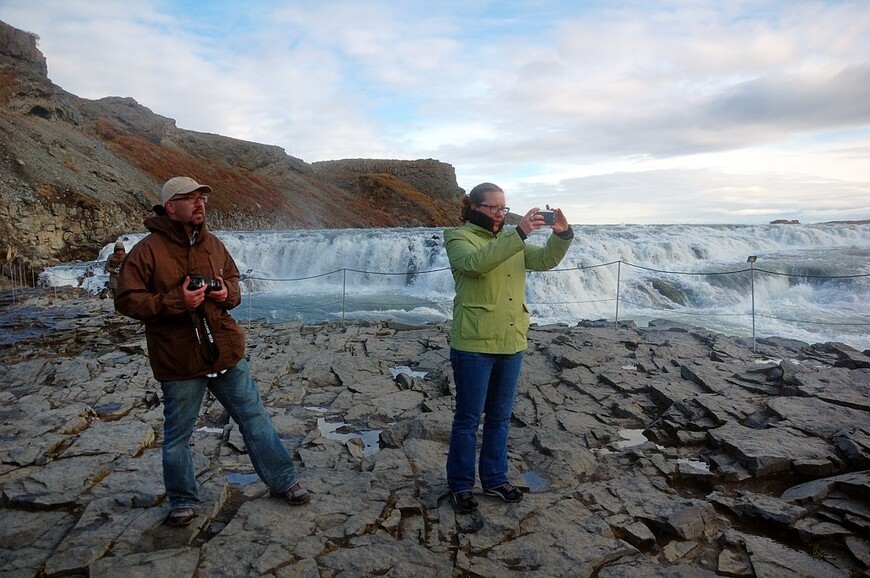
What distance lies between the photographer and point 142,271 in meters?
2.70

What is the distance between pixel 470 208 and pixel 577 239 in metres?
18.8

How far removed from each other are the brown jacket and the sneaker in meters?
0.82

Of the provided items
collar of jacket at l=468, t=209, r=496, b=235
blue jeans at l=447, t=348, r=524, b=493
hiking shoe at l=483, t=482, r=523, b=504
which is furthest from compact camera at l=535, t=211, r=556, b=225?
hiking shoe at l=483, t=482, r=523, b=504

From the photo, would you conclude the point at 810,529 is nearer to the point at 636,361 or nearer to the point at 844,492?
the point at 844,492

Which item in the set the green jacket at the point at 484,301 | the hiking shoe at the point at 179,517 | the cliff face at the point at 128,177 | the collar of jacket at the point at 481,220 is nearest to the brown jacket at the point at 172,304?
the hiking shoe at the point at 179,517

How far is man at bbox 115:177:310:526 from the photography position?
267 cm

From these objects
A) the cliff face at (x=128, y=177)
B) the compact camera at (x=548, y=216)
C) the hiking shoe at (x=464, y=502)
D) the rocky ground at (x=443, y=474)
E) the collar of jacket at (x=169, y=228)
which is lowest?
the rocky ground at (x=443, y=474)

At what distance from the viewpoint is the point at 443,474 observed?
3730 mm

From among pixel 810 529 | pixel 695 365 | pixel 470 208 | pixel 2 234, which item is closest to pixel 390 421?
pixel 470 208

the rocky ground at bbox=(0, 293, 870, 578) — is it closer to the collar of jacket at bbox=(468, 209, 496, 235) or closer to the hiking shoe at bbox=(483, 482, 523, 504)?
the hiking shoe at bbox=(483, 482, 523, 504)

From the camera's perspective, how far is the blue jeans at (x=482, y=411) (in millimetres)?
3055

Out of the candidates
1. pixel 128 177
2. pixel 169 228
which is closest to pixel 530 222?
pixel 169 228

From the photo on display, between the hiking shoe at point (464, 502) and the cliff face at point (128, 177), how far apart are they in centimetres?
1942

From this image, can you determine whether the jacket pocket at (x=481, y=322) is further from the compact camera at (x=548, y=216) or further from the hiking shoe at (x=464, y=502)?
the hiking shoe at (x=464, y=502)
